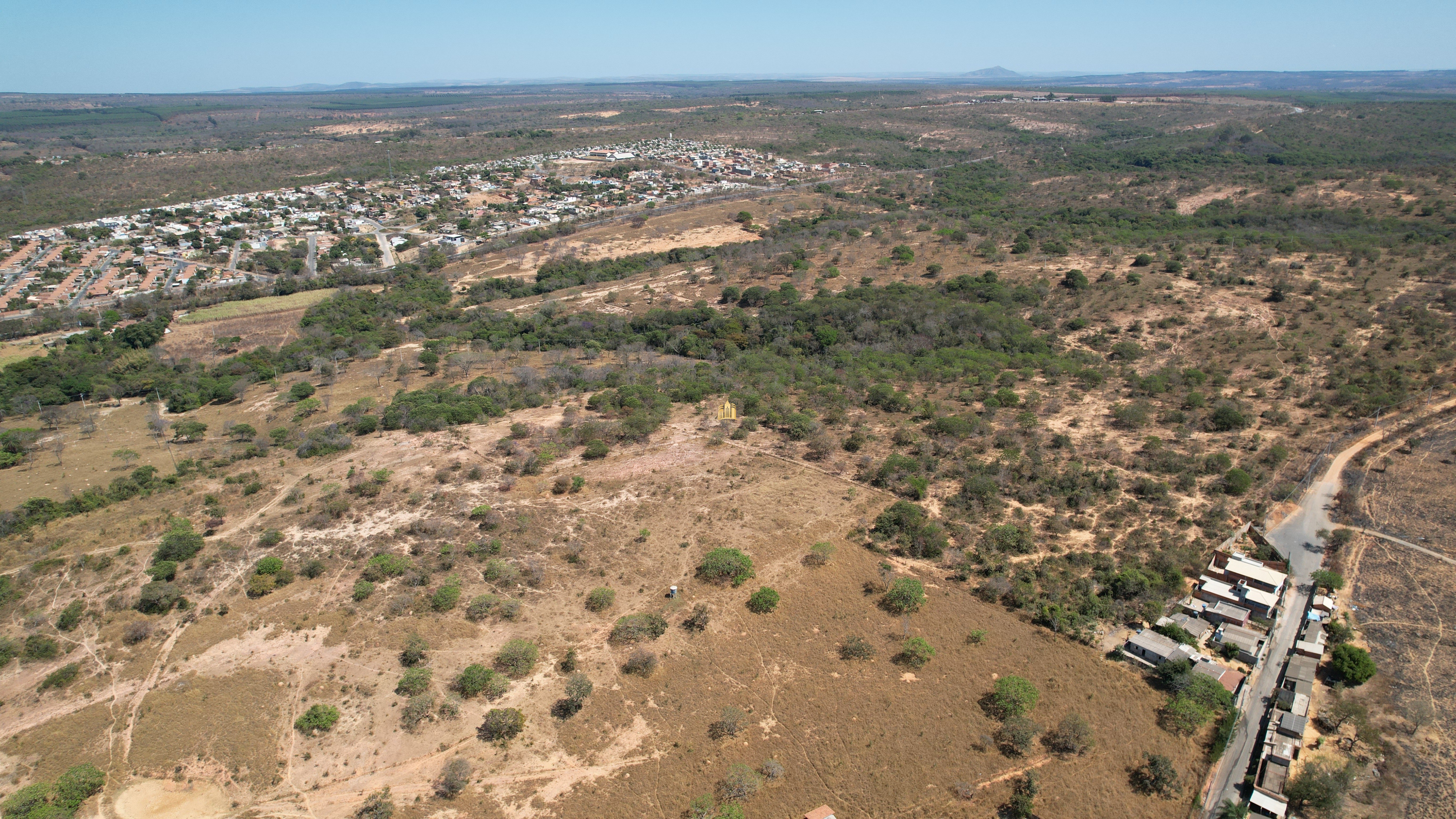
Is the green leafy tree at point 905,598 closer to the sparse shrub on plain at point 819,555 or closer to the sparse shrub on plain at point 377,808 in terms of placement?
the sparse shrub on plain at point 819,555

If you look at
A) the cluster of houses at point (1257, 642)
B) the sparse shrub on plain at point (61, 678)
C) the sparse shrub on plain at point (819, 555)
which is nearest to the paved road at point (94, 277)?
the sparse shrub on plain at point (61, 678)

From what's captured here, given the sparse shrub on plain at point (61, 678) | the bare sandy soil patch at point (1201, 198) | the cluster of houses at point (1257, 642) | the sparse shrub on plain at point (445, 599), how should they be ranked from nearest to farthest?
the cluster of houses at point (1257, 642) → the sparse shrub on plain at point (61, 678) → the sparse shrub on plain at point (445, 599) → the bare sandy soil patch at point (1201, 198)

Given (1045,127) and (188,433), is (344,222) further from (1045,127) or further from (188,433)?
(1045,127)

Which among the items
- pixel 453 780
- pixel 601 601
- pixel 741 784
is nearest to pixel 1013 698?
pixel 741 784

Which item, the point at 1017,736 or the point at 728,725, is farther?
the point at 728,725

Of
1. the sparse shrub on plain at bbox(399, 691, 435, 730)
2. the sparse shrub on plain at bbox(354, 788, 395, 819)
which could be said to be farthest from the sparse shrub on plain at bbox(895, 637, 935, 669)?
the sparse shrub on plain at bbox(354, 788, 395, 819)

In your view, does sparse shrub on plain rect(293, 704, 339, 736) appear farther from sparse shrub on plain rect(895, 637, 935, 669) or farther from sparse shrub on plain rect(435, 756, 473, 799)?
sparse shrub on plain rect(895, 637, 935, 669)
